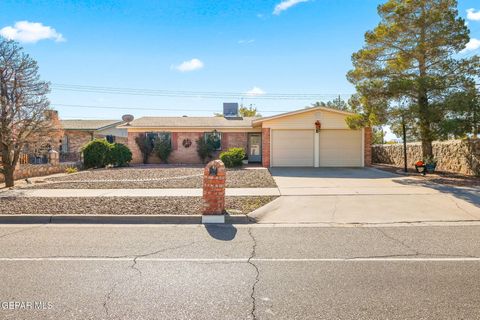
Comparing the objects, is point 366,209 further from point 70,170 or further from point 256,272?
point 70,170

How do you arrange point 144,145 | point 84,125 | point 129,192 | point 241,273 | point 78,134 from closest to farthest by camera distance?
1. point 241,273
2. point 129,192
3. point 144,145
4. point 78,134
5. point 84,125

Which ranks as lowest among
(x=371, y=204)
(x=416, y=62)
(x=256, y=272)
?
(x=256, y=272)

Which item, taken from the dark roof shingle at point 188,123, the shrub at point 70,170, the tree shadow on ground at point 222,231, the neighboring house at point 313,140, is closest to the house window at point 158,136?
the dark roof shingle at point 188,123

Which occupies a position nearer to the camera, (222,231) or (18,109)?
(222,231)

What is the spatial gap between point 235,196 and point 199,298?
657 centimetres

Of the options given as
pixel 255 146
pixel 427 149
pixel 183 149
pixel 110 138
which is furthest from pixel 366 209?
pixel 110 138

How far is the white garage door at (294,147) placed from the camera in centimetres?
2080

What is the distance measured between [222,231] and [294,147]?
48.9 ft

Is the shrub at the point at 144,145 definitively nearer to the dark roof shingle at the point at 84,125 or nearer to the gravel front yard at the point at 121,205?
the dark roof shingle at the point at 84,125

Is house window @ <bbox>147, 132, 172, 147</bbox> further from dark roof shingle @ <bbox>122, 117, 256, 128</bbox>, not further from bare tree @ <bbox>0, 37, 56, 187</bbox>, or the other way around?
bare tree @ <bbox>0, 37, 56, 187</bbox>

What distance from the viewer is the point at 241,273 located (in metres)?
4.36

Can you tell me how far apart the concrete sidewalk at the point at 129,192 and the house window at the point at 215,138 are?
542 inches

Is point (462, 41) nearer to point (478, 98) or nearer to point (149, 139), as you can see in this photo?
point (478, 98)

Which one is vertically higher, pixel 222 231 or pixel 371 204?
pixel 371 204
